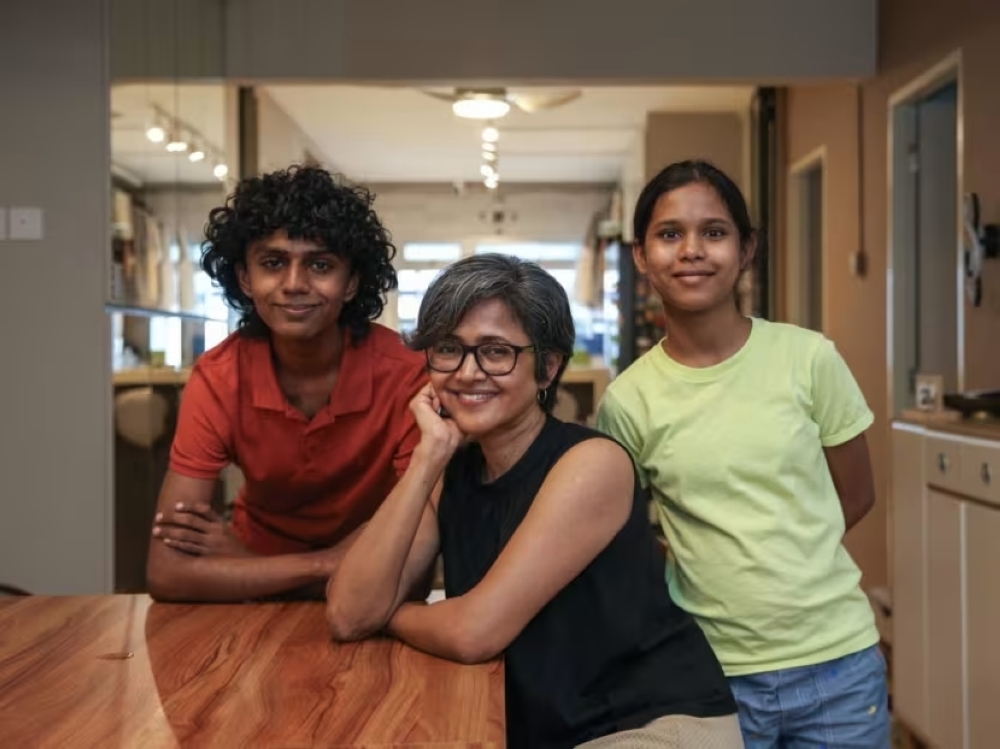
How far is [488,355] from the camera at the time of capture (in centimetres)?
143

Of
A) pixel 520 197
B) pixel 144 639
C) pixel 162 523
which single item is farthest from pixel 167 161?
pixel 520 197

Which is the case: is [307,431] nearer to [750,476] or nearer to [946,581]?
[750,476]

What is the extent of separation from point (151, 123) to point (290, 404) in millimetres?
2454

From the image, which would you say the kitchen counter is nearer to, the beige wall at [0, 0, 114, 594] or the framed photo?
the framed photo

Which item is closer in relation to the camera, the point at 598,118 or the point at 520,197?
the point at 598,118

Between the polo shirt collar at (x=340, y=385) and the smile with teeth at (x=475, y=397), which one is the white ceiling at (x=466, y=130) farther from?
the smile with teeth at (x=475, y=397)

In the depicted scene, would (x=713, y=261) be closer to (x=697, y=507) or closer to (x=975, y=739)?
(x=697, y=507)

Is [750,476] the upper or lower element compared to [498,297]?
lower

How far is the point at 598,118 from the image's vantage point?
27.0ft

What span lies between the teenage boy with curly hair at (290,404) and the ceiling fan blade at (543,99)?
5.18 m

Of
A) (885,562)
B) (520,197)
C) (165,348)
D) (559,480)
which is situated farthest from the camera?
(520,197)

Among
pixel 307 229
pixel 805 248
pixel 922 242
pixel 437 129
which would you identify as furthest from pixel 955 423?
pixel 437 129

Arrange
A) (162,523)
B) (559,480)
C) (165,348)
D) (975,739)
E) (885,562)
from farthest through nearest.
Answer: (885,562), (165,348), (975,739), (162,523), (559,480)

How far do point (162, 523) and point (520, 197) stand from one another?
409 inches
